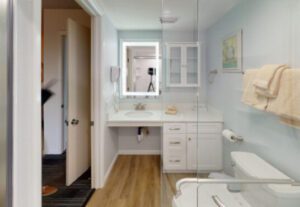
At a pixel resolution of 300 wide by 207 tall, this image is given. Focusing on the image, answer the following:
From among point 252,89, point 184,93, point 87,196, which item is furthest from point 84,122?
point 252,89

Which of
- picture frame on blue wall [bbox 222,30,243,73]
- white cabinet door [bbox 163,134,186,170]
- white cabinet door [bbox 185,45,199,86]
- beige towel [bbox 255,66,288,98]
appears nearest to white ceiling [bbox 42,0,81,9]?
white cabinet door [bbox 185,45,199,86]

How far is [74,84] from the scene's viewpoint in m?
3.16

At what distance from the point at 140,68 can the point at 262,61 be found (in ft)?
8.22

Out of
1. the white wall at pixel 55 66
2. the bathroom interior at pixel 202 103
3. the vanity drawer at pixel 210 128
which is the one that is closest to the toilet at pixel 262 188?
the bathroom interior at pixel 202 103

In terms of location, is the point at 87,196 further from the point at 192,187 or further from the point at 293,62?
the point at 293,62

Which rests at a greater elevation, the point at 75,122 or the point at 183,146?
the point at 75,122

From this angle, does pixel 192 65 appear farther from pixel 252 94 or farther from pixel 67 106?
pixel 67 106

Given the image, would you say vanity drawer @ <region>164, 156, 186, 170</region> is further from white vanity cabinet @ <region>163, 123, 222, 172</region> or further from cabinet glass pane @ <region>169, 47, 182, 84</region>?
cabinet glass pane @ <region>169, 47, 182, 84</region>

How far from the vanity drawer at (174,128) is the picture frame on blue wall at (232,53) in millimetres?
1006

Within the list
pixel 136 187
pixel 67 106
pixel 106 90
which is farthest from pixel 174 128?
pixel 67 106

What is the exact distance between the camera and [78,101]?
3.29 m

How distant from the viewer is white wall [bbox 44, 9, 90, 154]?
4.20m

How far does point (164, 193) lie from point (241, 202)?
116cm

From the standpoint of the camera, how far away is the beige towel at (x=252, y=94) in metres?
1.96
